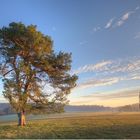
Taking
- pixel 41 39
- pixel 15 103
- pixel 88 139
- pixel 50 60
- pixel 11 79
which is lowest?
pixel 88 139

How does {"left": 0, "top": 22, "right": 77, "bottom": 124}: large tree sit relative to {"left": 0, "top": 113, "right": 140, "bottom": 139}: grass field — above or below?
above

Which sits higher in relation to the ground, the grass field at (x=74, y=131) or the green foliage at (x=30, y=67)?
the green foliage at (x=30, y=67)

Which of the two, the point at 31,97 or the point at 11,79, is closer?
the point at 11,79

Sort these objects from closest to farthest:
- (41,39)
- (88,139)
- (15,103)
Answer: (88,139)
(15,103)
(41,39)

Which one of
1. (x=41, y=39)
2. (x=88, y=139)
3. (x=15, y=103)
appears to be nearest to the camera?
(x=88, y=139)

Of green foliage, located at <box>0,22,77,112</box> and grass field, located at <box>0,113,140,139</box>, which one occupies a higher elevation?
green foliage, located at <box>0,22,77,112</box>

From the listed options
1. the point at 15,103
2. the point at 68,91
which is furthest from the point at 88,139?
the point at 68,91

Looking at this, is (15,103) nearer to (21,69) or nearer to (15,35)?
(21,69)

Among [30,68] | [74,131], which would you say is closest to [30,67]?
[30,68]

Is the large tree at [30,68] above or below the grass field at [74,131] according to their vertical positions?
above

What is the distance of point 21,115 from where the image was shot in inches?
1356

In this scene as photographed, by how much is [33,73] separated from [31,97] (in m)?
2.91

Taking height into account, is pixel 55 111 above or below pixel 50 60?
below

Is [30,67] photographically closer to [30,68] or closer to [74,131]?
[30,68]
